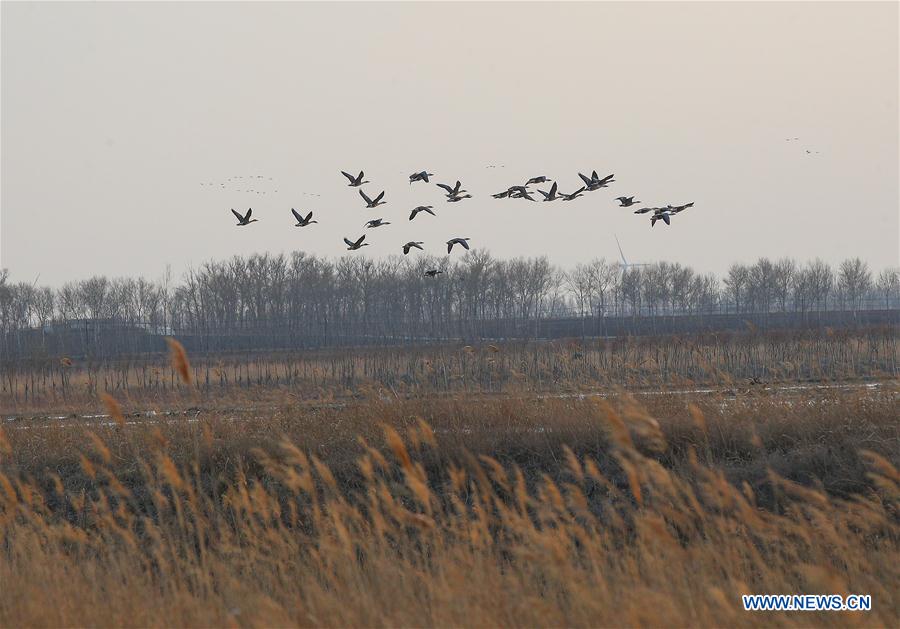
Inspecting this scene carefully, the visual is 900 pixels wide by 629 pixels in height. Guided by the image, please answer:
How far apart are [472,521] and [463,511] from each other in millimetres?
1053

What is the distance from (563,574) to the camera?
723cm

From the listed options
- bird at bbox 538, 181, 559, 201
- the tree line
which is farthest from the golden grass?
the tree line

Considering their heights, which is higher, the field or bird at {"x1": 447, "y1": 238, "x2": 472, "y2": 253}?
bird at {"x1": 447, "y1": 238, "x2": 472, "y2": 253}

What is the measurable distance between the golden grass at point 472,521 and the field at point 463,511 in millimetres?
41

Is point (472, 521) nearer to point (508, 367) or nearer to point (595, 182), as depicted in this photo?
point (595, 182)

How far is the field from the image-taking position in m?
7.23

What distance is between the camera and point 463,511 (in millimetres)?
8672

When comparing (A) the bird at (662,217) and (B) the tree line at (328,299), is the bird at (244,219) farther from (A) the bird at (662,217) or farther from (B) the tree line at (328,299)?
(B) the tree line at (328,299)

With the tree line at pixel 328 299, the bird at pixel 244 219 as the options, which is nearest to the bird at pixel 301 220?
the bird at pixel 244 219

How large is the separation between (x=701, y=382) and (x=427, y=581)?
1859 centimetres

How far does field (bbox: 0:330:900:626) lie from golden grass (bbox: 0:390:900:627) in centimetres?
4

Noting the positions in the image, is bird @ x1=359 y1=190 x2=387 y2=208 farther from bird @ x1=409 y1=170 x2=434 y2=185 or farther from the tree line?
the tree line

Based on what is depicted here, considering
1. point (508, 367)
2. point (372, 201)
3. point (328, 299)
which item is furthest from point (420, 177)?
point (328, 299)

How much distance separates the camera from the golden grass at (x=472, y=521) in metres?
7.18
